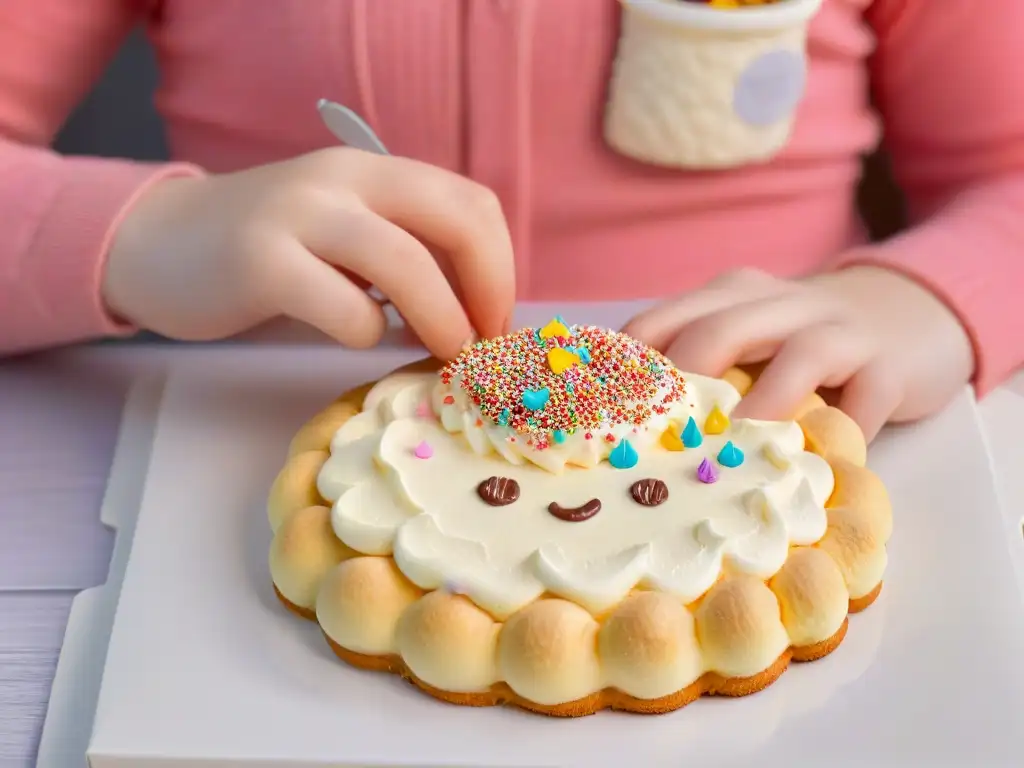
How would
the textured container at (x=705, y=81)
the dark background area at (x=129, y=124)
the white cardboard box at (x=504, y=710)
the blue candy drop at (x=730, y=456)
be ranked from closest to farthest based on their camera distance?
the white cardboard box at (x=504, y=710) → the blue candy drop at (x=730, y=456) → the textured container at (x=705, y=81) → the dark background area at (x=129, y=124)

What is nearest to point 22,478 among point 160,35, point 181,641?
point 181,641

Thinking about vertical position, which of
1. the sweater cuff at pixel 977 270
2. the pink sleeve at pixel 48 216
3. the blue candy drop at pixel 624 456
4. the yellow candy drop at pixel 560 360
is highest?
the sweater cuff at pixel 977 270

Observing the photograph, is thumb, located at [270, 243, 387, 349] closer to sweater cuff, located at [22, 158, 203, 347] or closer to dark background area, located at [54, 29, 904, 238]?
sweater cuff, located at [22, 158, 203, 347]

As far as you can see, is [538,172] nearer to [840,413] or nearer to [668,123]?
[668,123]

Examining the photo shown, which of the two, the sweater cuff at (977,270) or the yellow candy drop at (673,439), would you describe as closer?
the yellow candy drop at (673,439)

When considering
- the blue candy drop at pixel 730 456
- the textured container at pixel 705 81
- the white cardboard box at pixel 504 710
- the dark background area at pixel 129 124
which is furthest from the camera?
the dark background area at pixel 129 124

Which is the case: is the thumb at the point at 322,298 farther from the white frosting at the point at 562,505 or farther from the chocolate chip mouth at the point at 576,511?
the chocolate chip mouth at the point at 576,511

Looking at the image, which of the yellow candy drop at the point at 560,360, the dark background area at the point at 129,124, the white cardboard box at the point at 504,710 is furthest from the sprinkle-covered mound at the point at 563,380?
the dark background area at the point at 129,124

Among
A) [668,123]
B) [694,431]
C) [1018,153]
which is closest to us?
[694,431]

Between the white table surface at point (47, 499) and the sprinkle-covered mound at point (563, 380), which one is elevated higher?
the sprinkle-covered mound at point (563, 380)
